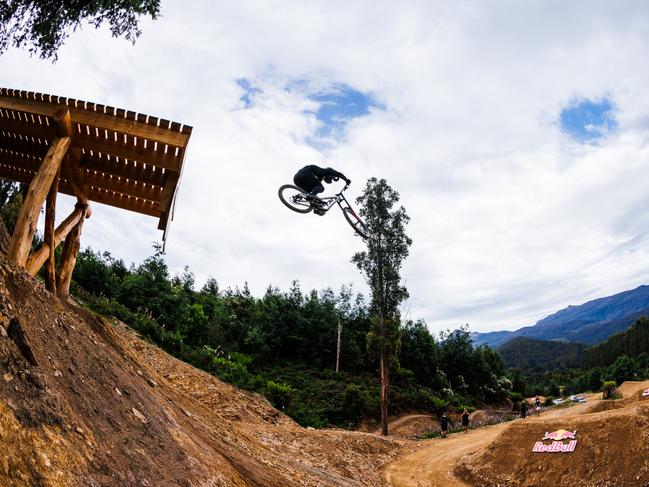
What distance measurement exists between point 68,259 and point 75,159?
2400 millimetres

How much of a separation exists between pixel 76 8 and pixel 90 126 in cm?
762

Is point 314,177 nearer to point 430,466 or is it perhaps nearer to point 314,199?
point 314,199

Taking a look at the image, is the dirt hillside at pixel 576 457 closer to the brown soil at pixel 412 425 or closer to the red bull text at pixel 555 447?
the red bull text at pixel 555 447

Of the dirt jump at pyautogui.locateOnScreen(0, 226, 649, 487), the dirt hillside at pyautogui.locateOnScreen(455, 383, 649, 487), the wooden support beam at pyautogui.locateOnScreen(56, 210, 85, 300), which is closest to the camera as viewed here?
the dirt jump at pyautogui.locateOnScreen(0, 226, 649, 487)

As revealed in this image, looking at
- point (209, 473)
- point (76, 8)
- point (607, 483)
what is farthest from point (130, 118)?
point (607, 483)

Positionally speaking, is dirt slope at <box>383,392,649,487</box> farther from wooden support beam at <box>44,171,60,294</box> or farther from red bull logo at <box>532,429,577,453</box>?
wooden support beam at <box>44,171,60,294</box>

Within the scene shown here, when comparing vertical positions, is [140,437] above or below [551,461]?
above

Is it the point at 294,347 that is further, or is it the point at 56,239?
the point at 294,347

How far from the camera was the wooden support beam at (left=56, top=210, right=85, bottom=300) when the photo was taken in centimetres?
820

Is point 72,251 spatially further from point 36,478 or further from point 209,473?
point 36,478

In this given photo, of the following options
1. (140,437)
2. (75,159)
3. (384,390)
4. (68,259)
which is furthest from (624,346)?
(75,159)

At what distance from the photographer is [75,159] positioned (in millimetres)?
7168

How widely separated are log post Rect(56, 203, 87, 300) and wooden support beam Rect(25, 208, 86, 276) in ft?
0.36

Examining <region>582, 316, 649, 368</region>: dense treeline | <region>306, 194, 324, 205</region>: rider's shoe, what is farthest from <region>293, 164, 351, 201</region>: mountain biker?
<region>582, 316, 649, 368</region>: dense treeline
